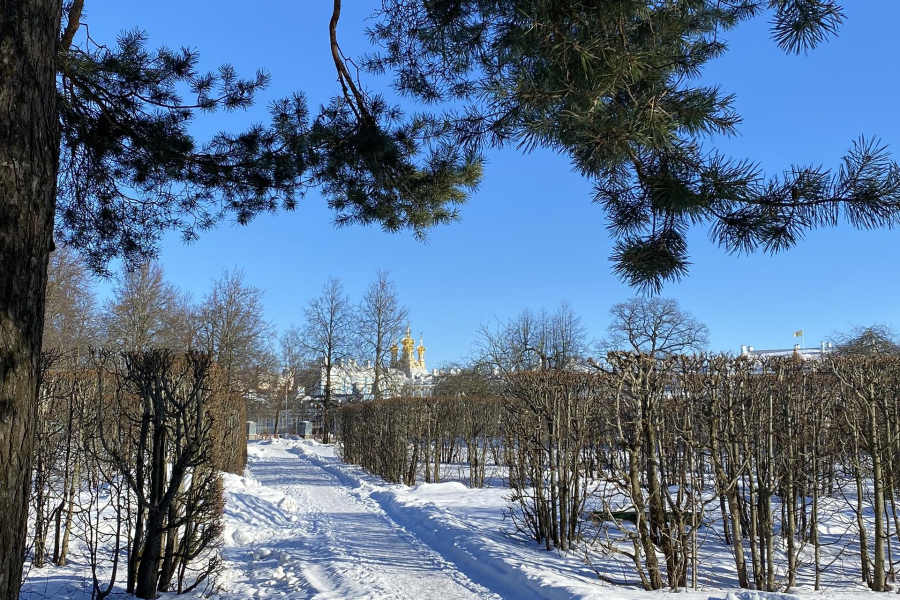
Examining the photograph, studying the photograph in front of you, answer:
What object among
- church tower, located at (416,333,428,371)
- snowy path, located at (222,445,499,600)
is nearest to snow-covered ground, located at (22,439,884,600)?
snowy path, located at (222,445,499,600)

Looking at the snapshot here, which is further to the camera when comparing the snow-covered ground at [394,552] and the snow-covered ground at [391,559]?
the snow-covered ground at [394,552]

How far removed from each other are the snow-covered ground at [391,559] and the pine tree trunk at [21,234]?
4.26 m

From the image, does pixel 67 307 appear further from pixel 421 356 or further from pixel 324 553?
pixel 421 356

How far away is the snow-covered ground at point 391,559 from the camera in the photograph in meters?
6.29

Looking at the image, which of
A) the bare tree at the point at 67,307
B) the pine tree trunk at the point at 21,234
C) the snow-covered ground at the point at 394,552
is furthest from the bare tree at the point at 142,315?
the pine tree trunk at the point at 21,234

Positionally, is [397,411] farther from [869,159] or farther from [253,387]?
[253,387]

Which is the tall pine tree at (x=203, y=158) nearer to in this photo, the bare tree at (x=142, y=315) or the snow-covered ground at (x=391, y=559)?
the snow-covered ground at (x=391, y=559)

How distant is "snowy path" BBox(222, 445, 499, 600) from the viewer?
6.63 m

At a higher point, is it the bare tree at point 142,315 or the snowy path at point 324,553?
the bare tree at point 142,315

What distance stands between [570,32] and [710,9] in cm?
134

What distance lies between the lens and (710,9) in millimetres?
4043

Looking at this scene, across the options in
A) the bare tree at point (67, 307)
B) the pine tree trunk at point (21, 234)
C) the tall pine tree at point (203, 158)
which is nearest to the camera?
the pine tree trunk at point (21, 234)

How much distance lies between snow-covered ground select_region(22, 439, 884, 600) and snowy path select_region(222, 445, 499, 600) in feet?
0.04

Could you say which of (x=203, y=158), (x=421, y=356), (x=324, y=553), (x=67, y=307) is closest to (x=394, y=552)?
(x=324, y=553)
